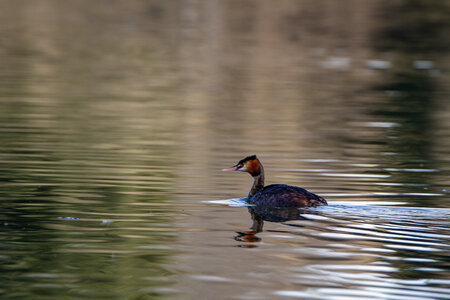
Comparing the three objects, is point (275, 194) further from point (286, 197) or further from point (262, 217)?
point (262, 217)

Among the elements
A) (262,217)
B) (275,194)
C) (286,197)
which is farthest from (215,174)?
(262,217)

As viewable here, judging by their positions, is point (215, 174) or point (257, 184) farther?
point (215, 174)

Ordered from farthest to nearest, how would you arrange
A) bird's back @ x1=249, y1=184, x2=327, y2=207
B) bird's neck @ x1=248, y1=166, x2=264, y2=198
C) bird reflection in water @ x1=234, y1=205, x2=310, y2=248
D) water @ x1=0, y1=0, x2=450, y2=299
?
bird's neck @ x1=248, y1=166, x2=264, y2=198 < bird's back @ x1=249, y1=184, x2=327, y2=207 < bird reflection in water @ x1=234, y1=205, x2=310, y2=248 < water @ x1=0, y1=0, x2=450, y2=299

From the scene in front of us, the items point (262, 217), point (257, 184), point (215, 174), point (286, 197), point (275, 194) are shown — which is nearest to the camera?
point (262, 217)

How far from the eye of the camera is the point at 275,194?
49.2 ft

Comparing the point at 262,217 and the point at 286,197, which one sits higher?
the point at 286,197

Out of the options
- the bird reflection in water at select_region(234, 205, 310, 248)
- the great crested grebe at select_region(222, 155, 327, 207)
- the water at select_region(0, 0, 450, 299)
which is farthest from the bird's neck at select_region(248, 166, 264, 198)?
the bird reflection in water at select_region(234, 205, 310, 248)

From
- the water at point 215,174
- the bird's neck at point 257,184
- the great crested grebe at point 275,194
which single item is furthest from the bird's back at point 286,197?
the bird's neck at point 257,184

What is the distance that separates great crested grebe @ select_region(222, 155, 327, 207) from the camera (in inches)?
570

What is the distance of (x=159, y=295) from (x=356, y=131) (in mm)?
15472

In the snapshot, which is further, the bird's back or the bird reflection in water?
the bird's back

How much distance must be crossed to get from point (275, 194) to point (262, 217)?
2.17ft

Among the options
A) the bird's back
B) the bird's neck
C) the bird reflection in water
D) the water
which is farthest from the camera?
the bird's neck

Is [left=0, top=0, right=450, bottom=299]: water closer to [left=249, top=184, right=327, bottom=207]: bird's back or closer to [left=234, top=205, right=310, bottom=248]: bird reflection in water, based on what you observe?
[left=234, top=205, right=310, bottom=248]: bird reflection in water
